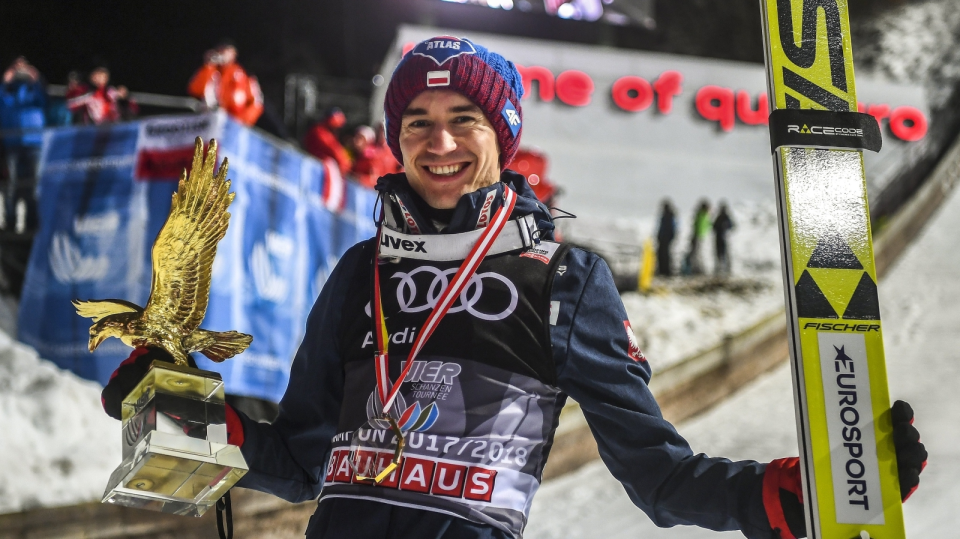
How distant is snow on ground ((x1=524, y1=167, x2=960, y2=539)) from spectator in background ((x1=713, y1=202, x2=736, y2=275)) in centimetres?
156

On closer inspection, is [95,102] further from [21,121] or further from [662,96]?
[662,96]

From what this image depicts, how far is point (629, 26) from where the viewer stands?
10.8 metres

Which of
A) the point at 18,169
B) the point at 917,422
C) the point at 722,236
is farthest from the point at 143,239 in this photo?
the point at 722,236

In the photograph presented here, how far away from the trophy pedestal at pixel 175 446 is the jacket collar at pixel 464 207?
37cm

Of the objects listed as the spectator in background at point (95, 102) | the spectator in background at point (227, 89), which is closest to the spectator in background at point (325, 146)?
the spectator in background at point (227, 89)

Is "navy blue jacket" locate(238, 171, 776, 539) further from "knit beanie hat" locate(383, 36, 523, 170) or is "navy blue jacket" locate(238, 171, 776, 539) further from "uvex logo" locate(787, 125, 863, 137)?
"uvex logo" locate(787, 125, 863, 137)

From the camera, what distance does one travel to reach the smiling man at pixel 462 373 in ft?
4.22

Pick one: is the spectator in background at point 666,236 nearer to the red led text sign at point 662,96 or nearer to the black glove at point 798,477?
the red led text sign at point 662,96

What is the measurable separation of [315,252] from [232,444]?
4.20 metres

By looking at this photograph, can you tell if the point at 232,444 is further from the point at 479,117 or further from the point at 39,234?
the point at 39,234

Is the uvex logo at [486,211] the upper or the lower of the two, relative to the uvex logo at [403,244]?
upper

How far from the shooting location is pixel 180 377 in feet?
4.22

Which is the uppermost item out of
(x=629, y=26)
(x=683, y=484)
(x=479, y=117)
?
(x=629, y=26)

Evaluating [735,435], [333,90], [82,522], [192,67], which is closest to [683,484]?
[82,522]
